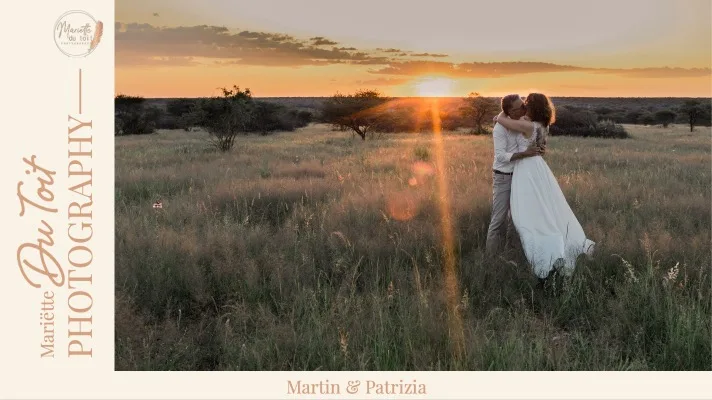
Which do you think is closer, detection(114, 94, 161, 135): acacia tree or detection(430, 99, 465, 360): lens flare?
detection(430, 99, 465, 360): lens flare

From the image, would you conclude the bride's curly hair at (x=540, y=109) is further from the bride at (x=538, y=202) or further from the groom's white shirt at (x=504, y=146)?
the groom's white shirt at (x=504, y=146)

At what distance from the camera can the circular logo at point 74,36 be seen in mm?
4059

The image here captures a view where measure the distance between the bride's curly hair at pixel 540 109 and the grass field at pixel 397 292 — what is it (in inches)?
57.6

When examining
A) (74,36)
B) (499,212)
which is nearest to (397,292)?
(499,212)

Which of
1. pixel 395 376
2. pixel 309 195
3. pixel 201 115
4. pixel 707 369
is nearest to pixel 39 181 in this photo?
pixel 395 376

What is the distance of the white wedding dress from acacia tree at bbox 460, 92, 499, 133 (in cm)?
3983

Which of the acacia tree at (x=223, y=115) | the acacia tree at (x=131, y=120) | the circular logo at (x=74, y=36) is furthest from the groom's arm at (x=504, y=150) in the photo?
the acacia tree at (x=131, y=120)

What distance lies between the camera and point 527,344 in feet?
11.7

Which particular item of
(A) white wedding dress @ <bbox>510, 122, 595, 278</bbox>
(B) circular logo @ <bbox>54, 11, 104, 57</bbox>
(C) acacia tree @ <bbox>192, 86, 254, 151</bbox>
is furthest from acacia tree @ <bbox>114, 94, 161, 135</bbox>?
(A) white wedding dress @ <bbox>510, 122, 595, 278</bbox>

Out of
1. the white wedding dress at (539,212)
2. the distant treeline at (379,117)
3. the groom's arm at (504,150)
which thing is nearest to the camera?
the white wedding dress at (539,212)

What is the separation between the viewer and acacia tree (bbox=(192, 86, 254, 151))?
18.9 meters

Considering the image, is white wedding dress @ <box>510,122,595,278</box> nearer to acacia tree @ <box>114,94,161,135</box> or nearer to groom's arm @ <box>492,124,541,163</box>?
groom's arm @ <box>492,124,541,163</box>

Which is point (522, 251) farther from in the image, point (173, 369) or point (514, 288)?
point (173, 369)

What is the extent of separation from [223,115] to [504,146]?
15.4 m
